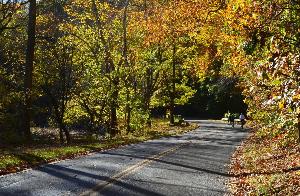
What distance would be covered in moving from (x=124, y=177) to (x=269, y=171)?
511cm

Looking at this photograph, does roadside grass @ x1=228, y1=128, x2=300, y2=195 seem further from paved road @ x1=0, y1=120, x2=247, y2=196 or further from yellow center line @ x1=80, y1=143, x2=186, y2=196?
yellow center line @ x1=80, y1=143, x2=186, y2=196

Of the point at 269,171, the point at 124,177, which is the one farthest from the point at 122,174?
the point at 269,171

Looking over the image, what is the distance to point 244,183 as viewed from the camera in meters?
14.2

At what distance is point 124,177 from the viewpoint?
14250 millimetres

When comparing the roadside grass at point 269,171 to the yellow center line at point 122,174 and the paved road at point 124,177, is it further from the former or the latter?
the yellow center line at point 122,174

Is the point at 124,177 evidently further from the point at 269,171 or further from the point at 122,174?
the point at 269,171

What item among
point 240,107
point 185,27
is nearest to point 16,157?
point 185,27

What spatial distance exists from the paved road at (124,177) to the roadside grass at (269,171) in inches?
21.5

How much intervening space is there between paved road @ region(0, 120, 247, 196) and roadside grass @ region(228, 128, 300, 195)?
54cm

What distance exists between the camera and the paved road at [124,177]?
1209cm

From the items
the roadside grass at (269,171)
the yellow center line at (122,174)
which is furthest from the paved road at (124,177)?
the roadside grass at (269,171)

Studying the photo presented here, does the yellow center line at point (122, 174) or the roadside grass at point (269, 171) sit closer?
the yellow center line at point (122, 174)

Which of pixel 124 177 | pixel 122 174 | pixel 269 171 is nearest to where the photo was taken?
pixel 124 177

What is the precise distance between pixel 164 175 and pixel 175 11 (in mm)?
23487
